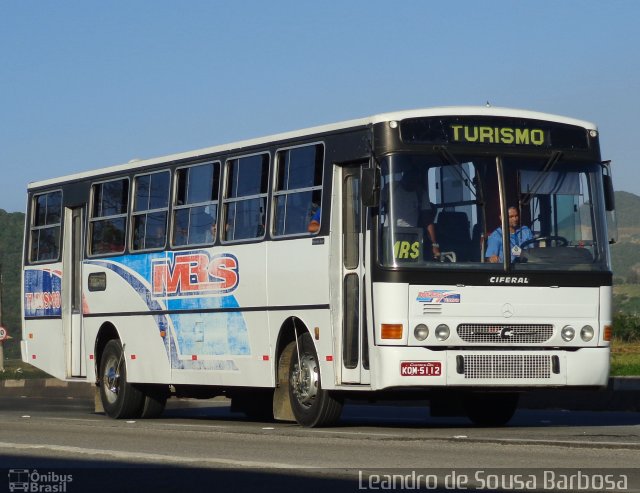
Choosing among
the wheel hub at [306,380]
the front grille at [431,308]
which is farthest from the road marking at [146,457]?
the front grille at [431,308]

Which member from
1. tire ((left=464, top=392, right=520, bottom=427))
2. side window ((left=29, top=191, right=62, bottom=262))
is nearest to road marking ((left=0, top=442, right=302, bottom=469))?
tire ((left=464, top=392, right=520, bottom=427))

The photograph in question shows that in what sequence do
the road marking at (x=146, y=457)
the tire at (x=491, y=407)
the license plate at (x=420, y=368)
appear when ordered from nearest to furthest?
the road marking at (x=146, y=457) < the license plate at (x=420, y=368) < the tire at (x=491, y=407)

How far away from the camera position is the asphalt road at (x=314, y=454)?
33.7 feet

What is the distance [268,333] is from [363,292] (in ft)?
6.78

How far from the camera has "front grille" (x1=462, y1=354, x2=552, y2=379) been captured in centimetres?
1568

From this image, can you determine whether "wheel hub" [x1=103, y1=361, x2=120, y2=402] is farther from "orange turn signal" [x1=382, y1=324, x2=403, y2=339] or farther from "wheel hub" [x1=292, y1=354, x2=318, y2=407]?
"orange turn signal" [x1=382, y1=324, x2=403, y2=339]

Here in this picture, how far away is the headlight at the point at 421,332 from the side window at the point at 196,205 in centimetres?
401

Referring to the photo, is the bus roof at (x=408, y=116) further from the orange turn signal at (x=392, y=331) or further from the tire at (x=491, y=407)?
the tire at (x=491, y=407)

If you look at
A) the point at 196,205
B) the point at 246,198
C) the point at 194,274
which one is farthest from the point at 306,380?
the point at 196,205

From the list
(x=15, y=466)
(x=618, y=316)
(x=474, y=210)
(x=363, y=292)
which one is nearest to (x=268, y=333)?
(x=363, y=292)

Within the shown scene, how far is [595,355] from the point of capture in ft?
53.0

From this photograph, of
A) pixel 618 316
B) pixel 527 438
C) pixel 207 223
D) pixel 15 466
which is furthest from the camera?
pixel 618 316

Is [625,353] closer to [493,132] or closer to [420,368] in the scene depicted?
[493,132]

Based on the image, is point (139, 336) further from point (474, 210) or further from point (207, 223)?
point (474, 210)
